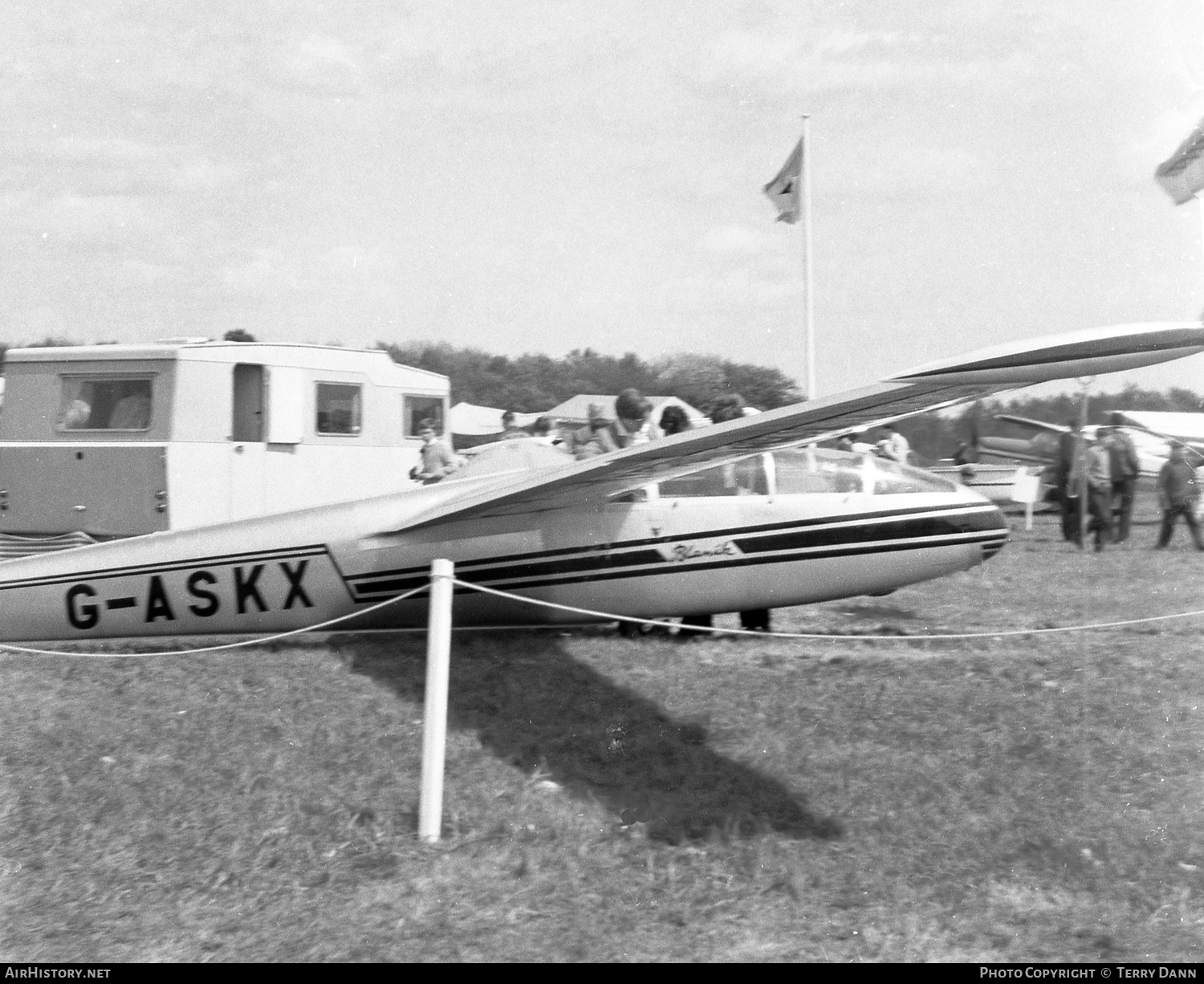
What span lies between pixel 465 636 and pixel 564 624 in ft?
2.43

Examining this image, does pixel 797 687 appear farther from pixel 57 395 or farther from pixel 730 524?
pixel 57 395

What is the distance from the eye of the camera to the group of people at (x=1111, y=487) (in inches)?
641

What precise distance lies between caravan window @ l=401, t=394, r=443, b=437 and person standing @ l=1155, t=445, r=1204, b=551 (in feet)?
31.6

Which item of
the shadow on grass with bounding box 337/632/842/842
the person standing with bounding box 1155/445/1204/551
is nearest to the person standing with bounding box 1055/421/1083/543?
the person standing with bounding box 1155/445/1204/551

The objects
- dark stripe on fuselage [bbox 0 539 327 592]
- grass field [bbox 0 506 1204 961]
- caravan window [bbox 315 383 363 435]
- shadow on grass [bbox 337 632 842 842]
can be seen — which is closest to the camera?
grass field [bbox 0 506 1204 961]

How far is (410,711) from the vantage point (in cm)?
769

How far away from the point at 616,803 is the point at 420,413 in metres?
9.42

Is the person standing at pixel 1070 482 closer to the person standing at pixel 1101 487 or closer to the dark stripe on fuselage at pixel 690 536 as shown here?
the person standing at pixel 1101 487

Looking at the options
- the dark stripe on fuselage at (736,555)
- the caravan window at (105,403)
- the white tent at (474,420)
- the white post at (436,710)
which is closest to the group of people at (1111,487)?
the dark stripe on fuselage at (736,555)

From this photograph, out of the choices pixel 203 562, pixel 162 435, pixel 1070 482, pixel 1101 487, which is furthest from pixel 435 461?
pixel 1101 487

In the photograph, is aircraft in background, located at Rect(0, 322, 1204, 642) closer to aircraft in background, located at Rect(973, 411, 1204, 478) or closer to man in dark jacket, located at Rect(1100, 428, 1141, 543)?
man in dark jacket, located at Rect(1100, 428, 1141, 543)

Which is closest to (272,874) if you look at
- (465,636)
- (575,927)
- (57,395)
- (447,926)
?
(447,926)

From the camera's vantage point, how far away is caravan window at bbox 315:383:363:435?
14180 mm

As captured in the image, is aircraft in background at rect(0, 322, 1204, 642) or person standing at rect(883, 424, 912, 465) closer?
aircraft in background at rect(0, 322, 1204, 642)
